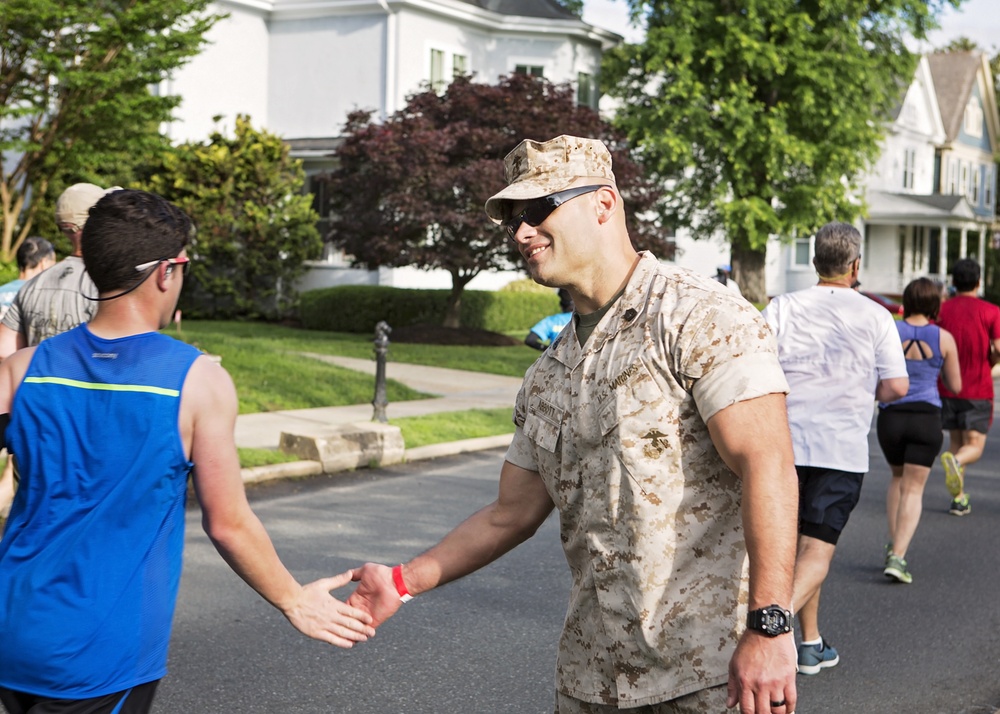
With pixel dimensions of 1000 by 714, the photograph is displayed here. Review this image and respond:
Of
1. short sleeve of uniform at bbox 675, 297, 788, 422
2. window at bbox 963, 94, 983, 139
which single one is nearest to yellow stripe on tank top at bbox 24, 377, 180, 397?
short sleeve of uniform at bbox 675, 297, 788, 422

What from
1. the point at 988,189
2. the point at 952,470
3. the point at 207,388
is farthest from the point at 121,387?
the point at 988,189

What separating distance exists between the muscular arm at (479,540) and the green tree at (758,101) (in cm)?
2900

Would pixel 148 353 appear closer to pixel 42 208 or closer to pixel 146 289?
pixel 146 289

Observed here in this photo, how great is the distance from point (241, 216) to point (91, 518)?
25.5 metres

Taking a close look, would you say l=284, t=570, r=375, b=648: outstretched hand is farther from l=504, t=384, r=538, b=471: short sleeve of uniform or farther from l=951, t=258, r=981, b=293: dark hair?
l=951, t=258, r=981, b=293: dark hair

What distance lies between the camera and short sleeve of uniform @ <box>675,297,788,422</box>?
2604mm

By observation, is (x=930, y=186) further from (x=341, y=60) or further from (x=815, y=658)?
(x=815, y=658)

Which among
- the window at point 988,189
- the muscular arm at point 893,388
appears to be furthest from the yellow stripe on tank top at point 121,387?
the window at point 988,189

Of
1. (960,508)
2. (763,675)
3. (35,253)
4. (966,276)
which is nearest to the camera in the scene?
(763,675)

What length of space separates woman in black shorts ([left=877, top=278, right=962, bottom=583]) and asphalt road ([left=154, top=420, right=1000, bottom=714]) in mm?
398

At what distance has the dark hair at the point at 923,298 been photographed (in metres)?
7.66

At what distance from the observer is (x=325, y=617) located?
3275 millimetres

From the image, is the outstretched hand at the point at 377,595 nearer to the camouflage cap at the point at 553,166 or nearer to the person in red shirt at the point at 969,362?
the camouflage cap at the point at 553,166

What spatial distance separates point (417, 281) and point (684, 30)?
1009cm
